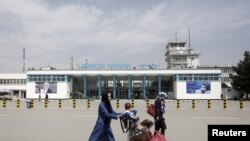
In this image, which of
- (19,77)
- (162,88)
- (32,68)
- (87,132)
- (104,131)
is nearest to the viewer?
(104,131)

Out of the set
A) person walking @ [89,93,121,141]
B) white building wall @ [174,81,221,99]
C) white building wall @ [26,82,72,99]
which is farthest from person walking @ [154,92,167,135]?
white building wall @ [26,82,72,99]

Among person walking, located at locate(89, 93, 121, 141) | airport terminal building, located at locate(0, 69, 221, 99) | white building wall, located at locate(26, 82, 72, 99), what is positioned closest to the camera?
person walking, located at locate(89, 93, 121, 141)

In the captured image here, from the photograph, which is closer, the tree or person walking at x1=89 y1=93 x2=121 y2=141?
person walking at x1=89 y1=93 x2=121 y2=141

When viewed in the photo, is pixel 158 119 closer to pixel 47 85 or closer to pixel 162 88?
pixel 47 85

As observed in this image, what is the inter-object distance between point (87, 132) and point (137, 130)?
6276 millimetres

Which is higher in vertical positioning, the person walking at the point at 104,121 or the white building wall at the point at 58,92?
the person walking at the point at 104,121

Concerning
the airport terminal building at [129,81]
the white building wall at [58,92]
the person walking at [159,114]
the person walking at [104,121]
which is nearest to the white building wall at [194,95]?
the airport terminal building at [129,81]

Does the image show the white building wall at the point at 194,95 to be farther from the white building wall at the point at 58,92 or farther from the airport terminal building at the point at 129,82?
the white building wall at the point at 58,92

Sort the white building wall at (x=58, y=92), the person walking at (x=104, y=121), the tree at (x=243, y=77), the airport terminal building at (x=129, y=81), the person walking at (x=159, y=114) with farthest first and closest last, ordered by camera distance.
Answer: the white building wall at (x=58, y=92) < the airport terminal building at (x=129, y=81) < the tree at (x=243, y=77) < the person walking at (x=159, y=114) < the person walking at (x=104, y=121)

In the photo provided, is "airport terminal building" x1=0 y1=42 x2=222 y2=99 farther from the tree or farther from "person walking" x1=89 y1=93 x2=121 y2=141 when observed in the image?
"person walking" x1=89 y1=93 x2=121 y2=141

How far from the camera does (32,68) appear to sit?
7119 centimetres

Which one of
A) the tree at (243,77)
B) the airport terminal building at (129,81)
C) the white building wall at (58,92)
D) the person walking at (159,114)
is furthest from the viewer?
the white building wall at (58,92)

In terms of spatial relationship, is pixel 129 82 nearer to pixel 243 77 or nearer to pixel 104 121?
pixel 243 77

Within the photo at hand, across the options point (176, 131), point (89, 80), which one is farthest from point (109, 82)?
point (176, 131)
